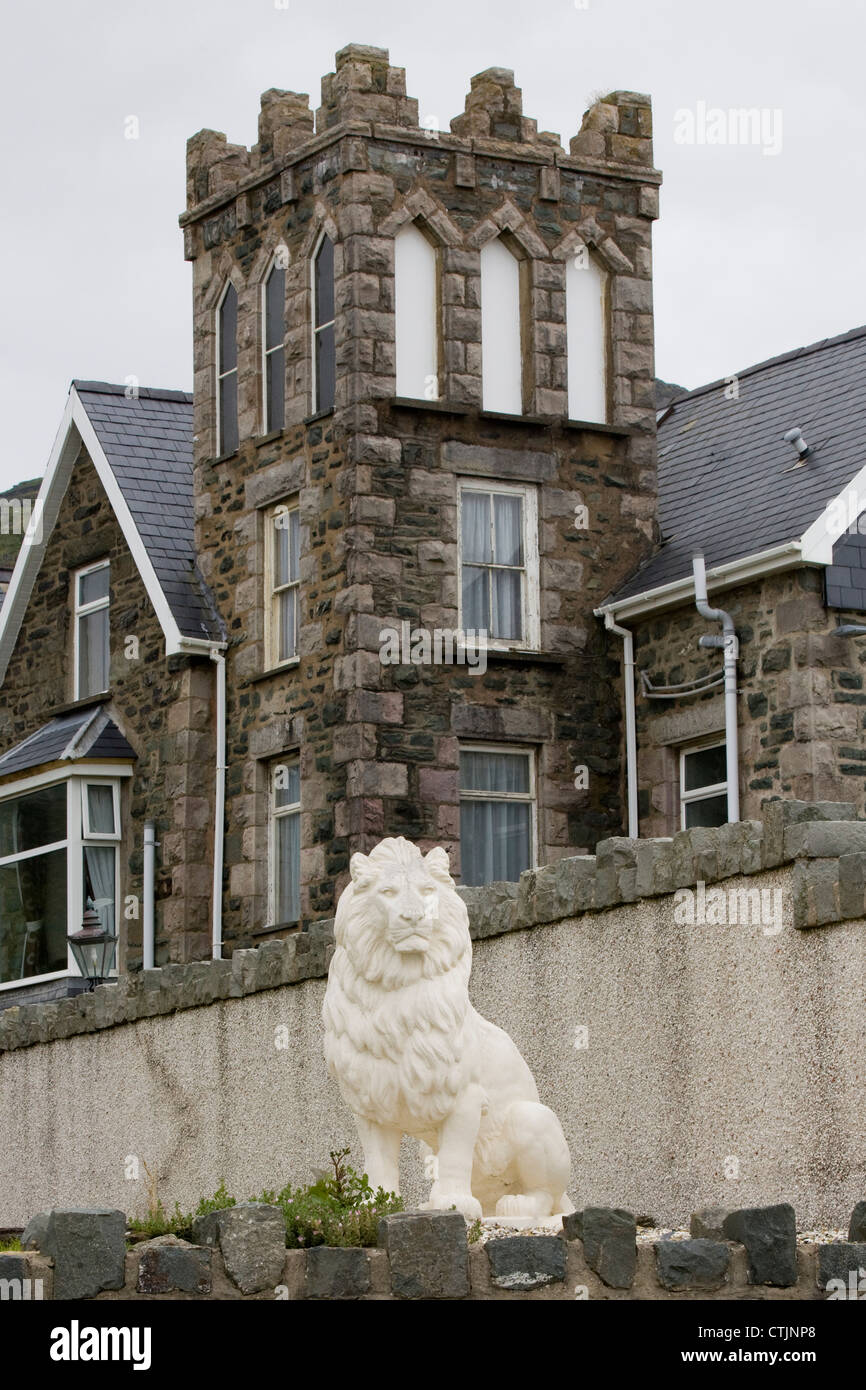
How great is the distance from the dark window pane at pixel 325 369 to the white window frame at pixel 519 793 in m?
3.65

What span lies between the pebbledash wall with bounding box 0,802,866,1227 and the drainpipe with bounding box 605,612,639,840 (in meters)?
5.50

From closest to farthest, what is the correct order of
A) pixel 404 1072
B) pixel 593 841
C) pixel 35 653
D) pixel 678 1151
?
1. pixel 404 1072
2. pixel 678 1151
3. pixel 593 841
4. pixel 35 653

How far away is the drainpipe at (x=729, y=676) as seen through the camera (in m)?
22.5

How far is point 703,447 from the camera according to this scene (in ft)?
88.3

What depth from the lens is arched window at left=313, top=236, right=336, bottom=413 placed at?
2491 centimetres

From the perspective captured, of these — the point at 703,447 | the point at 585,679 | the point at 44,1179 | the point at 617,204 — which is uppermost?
the point at 617,204

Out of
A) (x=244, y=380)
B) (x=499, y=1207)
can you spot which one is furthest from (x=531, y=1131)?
(x=244, y=380)

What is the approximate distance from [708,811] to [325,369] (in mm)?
5786

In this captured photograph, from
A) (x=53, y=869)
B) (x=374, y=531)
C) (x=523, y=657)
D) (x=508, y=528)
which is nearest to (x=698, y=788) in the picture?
(x=523, y=657)

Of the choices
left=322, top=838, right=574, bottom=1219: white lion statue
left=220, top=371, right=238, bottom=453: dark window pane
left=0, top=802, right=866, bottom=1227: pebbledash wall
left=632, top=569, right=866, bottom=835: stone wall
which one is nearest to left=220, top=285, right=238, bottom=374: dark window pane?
left=220, top=371, right=238, bottom=453: dark window pane

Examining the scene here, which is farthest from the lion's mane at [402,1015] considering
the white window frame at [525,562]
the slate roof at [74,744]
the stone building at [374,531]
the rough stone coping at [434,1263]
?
the slate roof at [74,744]

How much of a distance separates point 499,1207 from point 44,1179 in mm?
11061

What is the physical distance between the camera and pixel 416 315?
24.8 m

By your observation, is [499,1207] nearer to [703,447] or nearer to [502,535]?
[502,535]
